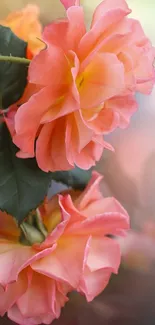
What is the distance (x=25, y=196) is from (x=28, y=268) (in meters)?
0.07

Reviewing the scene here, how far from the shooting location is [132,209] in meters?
0.62

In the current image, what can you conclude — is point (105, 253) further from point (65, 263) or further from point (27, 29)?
point (27, 29)

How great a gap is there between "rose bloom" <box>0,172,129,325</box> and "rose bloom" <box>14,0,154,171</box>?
0.07m

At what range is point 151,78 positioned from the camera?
0.37 meters

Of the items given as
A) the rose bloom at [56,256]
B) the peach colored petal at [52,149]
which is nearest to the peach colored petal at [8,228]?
the rose bloom at [56,256]

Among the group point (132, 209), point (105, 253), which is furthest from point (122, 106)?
point (132, 209)

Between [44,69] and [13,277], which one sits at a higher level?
[44,69]

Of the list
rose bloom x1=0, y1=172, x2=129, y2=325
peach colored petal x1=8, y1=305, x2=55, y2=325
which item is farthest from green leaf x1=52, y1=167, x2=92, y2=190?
peach colored petal x1=8, y1=305, x2=55, y2=325

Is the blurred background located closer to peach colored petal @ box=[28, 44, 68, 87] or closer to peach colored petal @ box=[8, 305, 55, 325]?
peach colored petal @ box=[8, 305, 55, 325]

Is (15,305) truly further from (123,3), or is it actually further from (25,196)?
(123,3)

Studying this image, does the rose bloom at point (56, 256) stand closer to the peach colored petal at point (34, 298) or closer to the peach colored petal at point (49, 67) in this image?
the peach colored petal at point (34, 298)

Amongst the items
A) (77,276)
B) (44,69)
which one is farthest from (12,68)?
(77,276)

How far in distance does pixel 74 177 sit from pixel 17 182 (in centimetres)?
11

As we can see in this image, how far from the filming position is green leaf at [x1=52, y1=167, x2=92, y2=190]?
468 millimetres
